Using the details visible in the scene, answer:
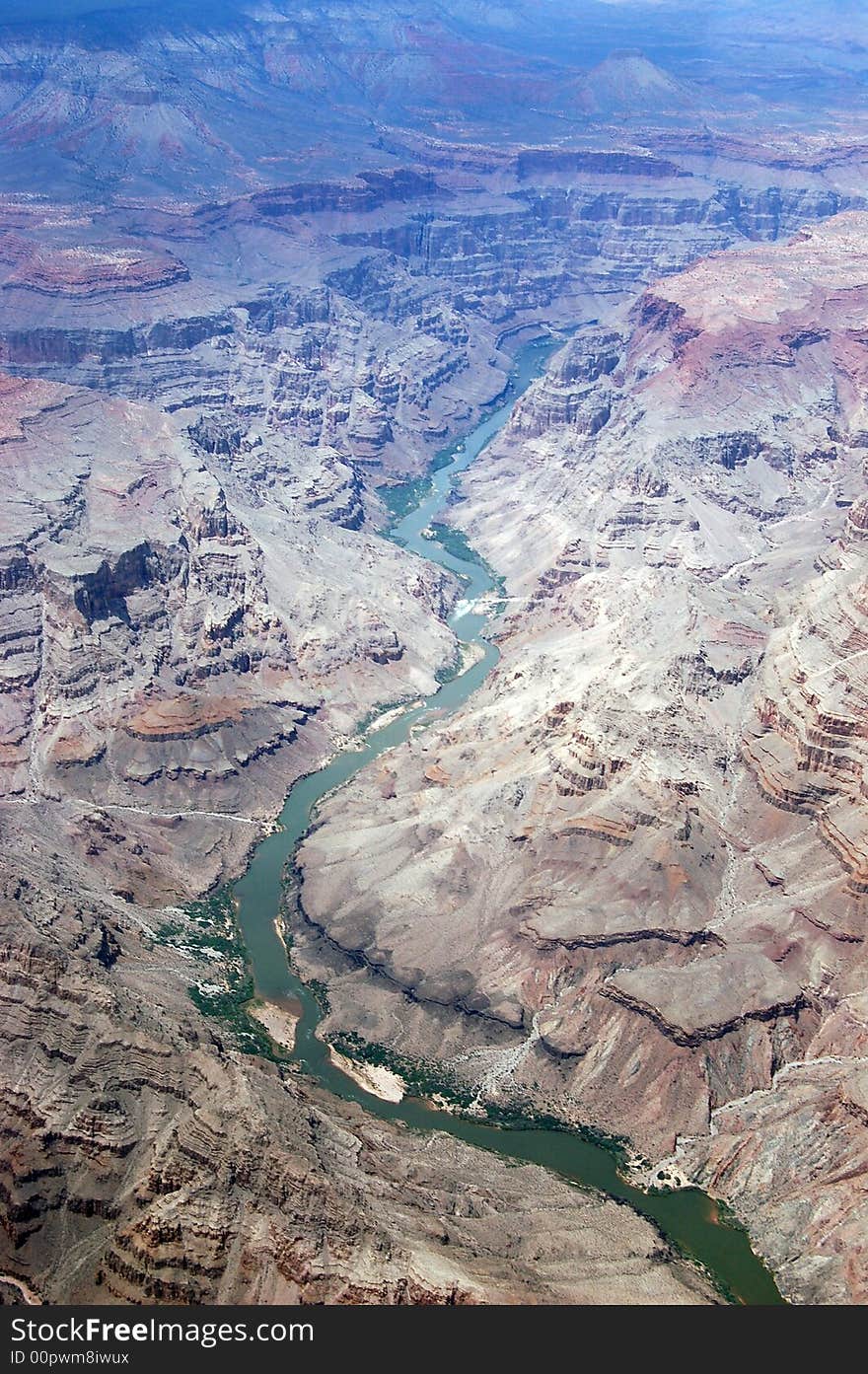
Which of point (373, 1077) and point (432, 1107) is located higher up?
point (432, 1107)

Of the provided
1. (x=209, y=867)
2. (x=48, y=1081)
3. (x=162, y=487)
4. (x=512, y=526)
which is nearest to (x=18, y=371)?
(x=162, y=487)

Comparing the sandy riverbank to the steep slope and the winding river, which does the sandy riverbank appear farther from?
the steep slope

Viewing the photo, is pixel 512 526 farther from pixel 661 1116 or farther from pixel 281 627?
pixel 661 1116

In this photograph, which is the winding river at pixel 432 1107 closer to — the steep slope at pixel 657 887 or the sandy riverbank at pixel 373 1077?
the sandy riverbank at pixel 373 1077

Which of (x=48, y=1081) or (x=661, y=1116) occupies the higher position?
(x=48, y=1081)

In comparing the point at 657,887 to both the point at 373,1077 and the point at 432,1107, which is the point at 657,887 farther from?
the point at 373,1077

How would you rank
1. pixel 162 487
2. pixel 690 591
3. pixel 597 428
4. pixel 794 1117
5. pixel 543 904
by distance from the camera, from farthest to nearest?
pixel 597 428, pixel 162 487, pixel 690 591, pixel 543 904, pixel 794 1117

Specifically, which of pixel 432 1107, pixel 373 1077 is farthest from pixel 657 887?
pixel 373 1077

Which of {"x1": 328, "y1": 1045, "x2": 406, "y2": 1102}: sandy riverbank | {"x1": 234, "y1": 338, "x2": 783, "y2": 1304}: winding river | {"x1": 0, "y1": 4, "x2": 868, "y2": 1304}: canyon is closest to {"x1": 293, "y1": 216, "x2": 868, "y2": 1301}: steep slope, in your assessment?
{"x1": 0, "y1": 4, "x2": 868, "y2": 1304}: canyon
